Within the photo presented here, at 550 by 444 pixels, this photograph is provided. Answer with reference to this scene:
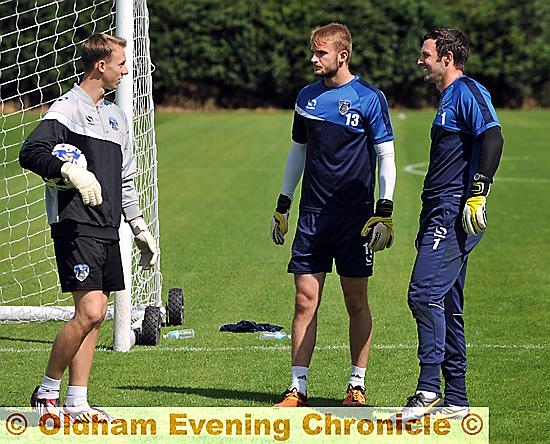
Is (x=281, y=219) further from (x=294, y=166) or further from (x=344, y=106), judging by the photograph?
(x=344, y=106)

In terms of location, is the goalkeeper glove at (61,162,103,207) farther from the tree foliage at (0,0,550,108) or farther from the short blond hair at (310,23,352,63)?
the tree foliage at (0,0,550,108)

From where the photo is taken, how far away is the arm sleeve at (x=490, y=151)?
682cm

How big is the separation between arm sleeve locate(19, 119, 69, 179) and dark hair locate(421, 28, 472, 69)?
2.15 metres

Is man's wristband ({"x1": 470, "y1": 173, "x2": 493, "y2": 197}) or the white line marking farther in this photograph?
the white line marking

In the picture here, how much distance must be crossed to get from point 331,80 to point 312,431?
2.13 m

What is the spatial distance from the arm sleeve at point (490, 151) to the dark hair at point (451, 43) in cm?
49

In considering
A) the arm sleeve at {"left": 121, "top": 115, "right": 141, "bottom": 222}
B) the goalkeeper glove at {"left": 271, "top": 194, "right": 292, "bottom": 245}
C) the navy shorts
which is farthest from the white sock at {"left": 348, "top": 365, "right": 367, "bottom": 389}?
the arm sleeve at {"left": 121, "top": 115, "right": 141, "bottom": 222}

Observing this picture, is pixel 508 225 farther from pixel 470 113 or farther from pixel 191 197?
pixel 470 113

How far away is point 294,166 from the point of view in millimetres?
7777

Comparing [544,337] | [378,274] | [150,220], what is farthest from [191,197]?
[544,337]

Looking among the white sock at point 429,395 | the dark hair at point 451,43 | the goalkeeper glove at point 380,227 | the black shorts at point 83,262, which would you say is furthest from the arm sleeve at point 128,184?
the white sock at point 429,395

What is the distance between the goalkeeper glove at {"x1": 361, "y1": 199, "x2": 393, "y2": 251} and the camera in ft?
24.0

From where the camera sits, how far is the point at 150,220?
10.7 metres

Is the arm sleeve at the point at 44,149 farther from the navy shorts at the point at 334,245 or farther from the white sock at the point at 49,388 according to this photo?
the navy shorts at the point at 334,245
